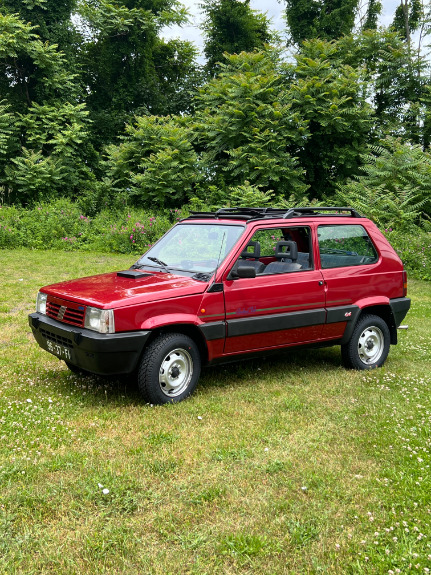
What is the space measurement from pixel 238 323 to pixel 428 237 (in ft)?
36.8

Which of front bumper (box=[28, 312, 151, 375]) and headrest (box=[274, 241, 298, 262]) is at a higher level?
headrest (box=[274, 241, 298, 262])

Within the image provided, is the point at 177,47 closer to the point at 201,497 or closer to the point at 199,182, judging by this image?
the point at 199,182

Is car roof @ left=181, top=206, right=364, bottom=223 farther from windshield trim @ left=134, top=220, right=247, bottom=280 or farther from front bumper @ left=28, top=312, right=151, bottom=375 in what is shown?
front bumper @ left=28, top=312, right=151, bottom=375

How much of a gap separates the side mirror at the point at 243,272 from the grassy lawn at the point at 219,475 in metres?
1.22

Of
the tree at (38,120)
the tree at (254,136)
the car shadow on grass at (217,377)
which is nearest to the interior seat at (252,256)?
the car shadow on grass at (217,377)

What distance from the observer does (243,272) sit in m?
5.11

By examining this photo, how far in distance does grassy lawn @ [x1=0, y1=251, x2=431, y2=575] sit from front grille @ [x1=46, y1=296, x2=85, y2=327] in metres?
0.77

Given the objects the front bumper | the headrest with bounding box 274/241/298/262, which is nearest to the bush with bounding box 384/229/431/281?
the headrest with bounding box 274/241/298/262

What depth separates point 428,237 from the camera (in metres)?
14.6

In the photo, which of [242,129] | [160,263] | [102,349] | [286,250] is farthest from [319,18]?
[102,349]

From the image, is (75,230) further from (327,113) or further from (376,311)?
(376,311)

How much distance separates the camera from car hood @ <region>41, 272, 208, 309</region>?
4.60 metres

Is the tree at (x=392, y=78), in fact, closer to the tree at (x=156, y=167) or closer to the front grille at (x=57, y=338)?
the tree at (x=156, y=167)

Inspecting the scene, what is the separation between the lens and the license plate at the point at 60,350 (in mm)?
4741
